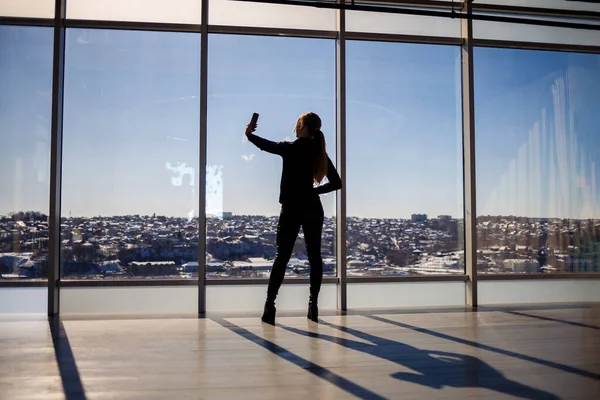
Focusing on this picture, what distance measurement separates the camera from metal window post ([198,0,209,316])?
202 inches

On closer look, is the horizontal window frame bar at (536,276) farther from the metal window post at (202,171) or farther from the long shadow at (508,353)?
the metal window post at (202,171)

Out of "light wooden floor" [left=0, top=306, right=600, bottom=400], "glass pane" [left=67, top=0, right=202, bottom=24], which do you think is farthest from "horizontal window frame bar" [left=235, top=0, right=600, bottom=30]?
"light wooden floor" [left=0, top=306, right=600, bottom=400]

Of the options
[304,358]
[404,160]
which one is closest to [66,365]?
[304,358]

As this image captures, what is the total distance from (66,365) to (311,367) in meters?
1.21

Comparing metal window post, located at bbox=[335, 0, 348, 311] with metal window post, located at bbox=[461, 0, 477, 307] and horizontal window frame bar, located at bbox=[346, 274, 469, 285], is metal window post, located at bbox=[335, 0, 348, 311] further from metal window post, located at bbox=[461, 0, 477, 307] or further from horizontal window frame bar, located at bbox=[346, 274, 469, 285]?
metal window post, located at bbox=[461, 0, 477, 307]

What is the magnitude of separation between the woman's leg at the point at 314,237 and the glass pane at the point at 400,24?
2025 millimetres

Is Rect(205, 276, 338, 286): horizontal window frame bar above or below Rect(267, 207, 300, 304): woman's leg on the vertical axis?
below

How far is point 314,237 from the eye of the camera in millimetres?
4359

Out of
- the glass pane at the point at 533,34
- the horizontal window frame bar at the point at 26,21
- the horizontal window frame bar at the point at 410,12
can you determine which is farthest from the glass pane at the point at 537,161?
the horizontal window frame bar at the point at 26,21

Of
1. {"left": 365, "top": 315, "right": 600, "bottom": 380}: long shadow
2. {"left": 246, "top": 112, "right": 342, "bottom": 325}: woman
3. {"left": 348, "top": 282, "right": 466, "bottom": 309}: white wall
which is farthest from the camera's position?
{"left": 348, "top": 282, "right": 466, "bottom": 309}: white wall

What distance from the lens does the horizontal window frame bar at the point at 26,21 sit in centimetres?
504

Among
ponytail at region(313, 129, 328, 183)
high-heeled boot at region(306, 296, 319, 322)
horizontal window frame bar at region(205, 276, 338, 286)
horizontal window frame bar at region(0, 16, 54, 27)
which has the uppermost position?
horizontal window frame bar at region(0, 16, 54, 27)

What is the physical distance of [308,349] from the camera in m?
3.40

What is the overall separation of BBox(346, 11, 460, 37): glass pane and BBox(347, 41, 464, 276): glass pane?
0.42ft
